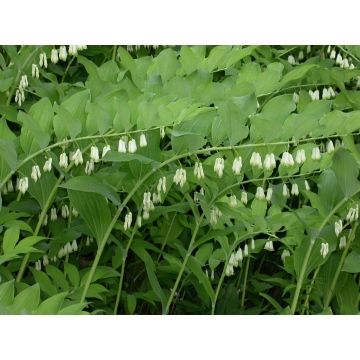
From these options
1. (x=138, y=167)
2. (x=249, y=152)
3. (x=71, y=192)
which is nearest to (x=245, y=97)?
(x=249, y=152)

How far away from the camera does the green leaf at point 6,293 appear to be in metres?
1.42

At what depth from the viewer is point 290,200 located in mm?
2766

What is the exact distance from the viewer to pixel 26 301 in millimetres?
1420

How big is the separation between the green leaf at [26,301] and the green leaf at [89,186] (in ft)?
1.01

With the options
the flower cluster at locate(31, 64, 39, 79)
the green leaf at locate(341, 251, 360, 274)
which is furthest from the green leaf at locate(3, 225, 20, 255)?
the green leaf at locate(341, 251, 360, 274)

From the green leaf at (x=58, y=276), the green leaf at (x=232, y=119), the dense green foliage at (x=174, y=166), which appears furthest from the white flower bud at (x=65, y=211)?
the green leaf at (x=232, y=119)

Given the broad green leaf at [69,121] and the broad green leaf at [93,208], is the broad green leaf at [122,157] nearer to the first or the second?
the broad green leaf at [69,121]

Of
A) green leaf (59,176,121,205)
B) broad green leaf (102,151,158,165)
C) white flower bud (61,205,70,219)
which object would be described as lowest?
white flower bud (61,205,70,219)

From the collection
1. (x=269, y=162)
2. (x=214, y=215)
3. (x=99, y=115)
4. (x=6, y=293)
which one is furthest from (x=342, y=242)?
(x=6, y=293)

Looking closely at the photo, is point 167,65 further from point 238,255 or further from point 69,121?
point 238,255

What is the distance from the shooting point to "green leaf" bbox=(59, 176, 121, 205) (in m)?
1.60

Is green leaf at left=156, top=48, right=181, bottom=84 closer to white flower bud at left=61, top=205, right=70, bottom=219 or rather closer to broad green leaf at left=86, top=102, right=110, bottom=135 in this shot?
broad green leaf at left=86, top=102, right=110, bottom=135

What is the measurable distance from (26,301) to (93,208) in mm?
450

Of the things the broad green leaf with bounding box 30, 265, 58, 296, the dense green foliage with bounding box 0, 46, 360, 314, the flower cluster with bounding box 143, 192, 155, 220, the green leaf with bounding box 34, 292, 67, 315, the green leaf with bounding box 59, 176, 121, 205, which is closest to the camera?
the green leaf with bounding box 34, 292, 67, 315
